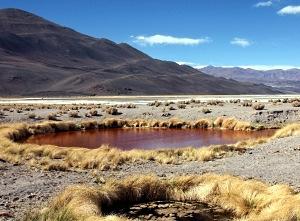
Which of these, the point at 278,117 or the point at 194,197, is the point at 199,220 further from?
the point at 278,117

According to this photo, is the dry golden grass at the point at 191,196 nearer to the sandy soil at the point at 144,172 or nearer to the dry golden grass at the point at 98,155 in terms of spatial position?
the sandy soil at the point at 144,172

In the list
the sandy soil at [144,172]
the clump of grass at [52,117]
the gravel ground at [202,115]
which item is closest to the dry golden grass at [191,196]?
the sandy soil at [144,172]

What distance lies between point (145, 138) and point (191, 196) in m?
20.0

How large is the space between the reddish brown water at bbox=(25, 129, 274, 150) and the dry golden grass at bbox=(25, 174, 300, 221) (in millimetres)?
14446

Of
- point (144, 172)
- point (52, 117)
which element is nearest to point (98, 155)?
point (144, 172)

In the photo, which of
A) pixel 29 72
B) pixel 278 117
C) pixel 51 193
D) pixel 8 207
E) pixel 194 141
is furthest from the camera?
pixel 29 72

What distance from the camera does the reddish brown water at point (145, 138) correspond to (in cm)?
3105

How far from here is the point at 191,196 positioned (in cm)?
1441

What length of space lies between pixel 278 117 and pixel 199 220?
1236 inches

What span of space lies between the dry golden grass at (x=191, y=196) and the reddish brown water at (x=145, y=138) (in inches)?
569

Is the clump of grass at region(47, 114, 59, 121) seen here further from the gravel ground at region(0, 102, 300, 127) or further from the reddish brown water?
the reddish brown water

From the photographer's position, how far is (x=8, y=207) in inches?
486

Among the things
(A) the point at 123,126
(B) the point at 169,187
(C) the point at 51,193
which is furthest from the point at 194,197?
(A) the point at 123,126

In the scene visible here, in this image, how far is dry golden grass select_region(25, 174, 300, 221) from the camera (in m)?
11.8
